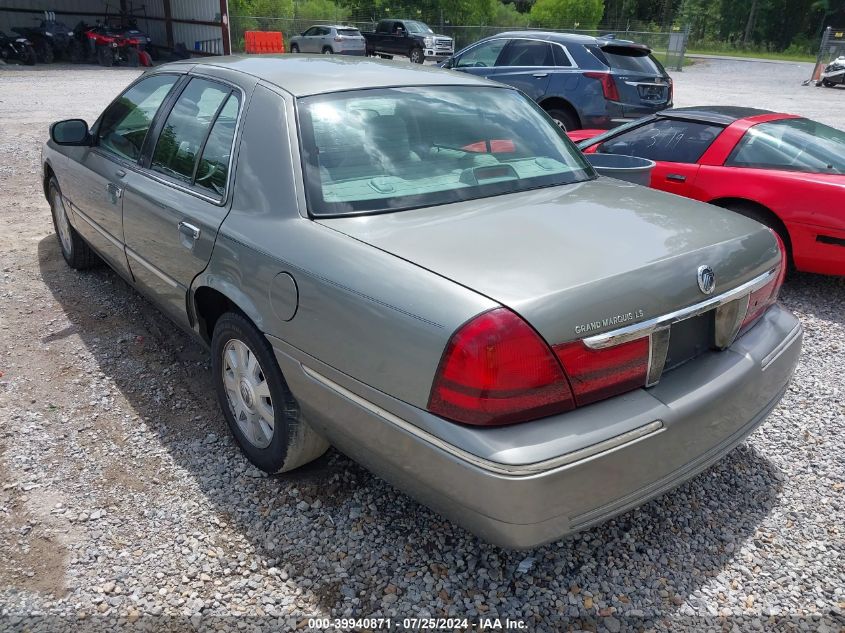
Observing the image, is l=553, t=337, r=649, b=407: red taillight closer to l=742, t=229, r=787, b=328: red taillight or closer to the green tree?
l=742, t=229, r=787, b=328: red taillight

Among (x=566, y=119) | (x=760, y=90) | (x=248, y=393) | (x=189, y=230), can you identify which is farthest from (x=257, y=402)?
(x=760, y=90)

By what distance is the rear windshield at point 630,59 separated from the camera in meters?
9.55

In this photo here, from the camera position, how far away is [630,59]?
9695mm

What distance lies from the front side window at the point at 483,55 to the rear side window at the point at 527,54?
182 mm

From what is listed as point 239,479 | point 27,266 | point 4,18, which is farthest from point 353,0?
point 239,479

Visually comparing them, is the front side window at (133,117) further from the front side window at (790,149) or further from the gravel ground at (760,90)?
the gravel ground at (760,90)

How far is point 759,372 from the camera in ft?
8.16

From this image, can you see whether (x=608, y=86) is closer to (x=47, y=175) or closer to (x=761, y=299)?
(x=47, y=175)

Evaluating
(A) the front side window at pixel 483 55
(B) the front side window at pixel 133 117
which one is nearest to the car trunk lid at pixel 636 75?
(A) the front side window at pixel 483 55

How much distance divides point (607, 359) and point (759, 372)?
31.6 inches

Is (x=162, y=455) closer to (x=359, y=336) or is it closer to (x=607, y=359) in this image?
(x=359, y=336)

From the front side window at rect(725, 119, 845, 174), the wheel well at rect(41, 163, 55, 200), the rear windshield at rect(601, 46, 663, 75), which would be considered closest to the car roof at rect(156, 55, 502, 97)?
the wheel well at rect(41, 163, 55, 200)

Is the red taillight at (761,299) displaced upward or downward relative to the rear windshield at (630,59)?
downward

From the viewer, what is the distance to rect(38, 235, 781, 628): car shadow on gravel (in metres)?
2.36
